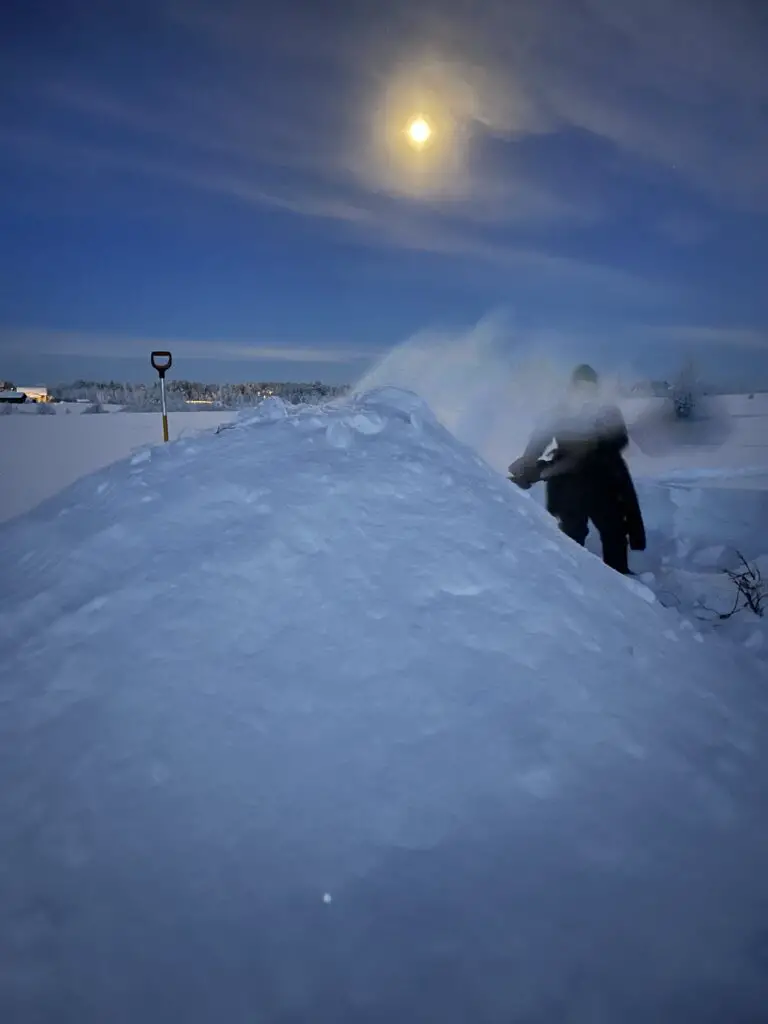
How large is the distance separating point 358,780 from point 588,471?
451 cm

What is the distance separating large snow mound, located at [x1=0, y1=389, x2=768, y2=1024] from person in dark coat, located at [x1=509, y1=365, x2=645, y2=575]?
2.95 m

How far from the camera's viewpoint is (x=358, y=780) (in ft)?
5.52

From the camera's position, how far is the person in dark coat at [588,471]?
5625 millimetres

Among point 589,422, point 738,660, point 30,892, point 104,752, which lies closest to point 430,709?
point 104,752

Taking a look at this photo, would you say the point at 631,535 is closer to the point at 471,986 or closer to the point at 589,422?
the point at 589,422

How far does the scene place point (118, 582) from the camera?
2.37 m

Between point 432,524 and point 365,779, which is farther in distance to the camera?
point 432,524

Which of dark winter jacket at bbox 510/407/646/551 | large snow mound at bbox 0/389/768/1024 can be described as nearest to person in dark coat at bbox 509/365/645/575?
dark winter jacket at bbox 510/407/646/551

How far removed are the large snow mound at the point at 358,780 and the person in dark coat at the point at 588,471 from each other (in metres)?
2.95

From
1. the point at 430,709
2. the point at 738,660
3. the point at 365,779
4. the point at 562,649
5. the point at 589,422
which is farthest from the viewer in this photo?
the point at 589,422

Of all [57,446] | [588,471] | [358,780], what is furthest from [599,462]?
[57,446]

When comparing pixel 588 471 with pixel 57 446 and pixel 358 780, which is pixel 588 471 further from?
pixel 57 446

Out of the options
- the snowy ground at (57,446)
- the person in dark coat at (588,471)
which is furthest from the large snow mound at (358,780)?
the person in dark coat at (588,471)

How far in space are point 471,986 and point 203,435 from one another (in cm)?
304
